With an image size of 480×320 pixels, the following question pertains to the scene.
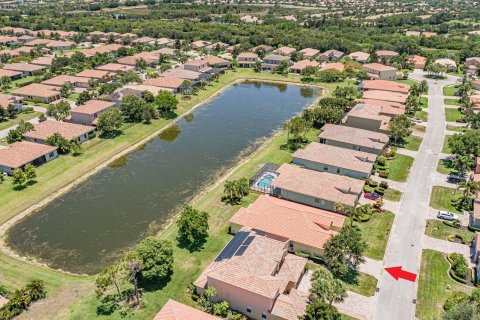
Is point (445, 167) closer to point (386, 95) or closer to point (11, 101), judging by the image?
point (386, 95)

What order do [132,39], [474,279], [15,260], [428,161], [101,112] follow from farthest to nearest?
[132,39], [101,112], [428,161], [15,260], [474,279]

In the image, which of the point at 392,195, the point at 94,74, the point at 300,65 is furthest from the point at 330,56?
the point at 392,195

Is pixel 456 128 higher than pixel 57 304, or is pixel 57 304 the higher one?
pixel 456 128

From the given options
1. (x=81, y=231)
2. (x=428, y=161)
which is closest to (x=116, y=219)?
(x=81, y=231)

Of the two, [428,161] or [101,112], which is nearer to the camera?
[428,161]

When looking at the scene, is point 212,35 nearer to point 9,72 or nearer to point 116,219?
point 9,72

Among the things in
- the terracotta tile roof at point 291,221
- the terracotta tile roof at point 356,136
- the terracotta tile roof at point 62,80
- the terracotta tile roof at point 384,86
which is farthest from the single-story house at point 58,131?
the terracotta tile roof at point 384,86

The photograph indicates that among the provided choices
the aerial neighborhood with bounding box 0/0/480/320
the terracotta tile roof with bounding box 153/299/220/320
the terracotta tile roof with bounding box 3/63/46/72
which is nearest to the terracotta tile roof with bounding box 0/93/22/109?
the aerial neighborhood with bounding box 0/0/480/320
